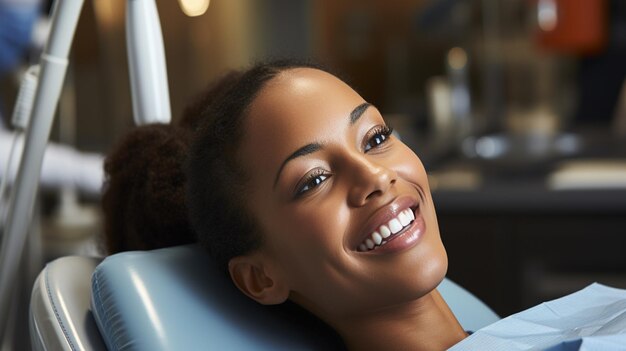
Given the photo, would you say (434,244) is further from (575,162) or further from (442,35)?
(442,35)

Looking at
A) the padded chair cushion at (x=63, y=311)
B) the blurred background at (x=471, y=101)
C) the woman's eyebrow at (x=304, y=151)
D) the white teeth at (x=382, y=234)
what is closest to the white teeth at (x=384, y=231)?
the white teeth at (x=382, y=234)

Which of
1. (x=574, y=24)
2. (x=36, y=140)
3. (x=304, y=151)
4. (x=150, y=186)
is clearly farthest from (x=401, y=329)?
(x=574, y=24)

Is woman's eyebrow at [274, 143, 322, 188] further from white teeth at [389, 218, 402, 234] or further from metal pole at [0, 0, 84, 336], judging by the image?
metal pole at [0, 0, 84, 336]

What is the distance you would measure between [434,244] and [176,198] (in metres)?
0.32

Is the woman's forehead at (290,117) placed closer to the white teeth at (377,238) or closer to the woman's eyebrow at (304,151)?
the woman's eyebrow at (304,151)

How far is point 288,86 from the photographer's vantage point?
1007 millimetres

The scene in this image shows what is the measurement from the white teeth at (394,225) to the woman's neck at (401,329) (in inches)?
3.8

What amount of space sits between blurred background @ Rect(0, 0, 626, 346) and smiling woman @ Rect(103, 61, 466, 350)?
123 mm

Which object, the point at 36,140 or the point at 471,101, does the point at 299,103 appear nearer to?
the point at 36,140

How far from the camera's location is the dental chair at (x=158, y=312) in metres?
0.97

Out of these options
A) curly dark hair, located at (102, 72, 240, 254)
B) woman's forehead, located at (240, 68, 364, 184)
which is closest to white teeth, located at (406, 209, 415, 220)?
woman's forehead, located at (240, 68, 364, 184)

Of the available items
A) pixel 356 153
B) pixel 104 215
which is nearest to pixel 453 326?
pixel 356 153

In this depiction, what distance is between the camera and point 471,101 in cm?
356

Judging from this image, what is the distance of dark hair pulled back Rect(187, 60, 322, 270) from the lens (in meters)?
1.00
